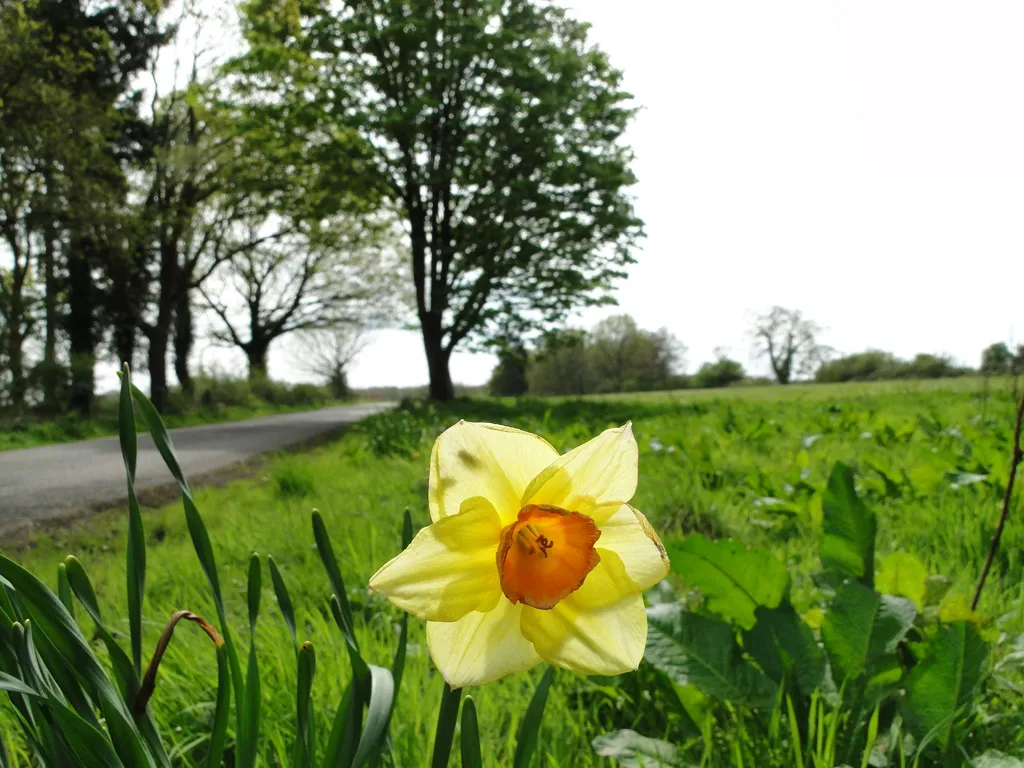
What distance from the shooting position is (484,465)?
1.83ft

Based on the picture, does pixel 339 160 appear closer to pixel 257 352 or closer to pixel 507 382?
pixel 257 352

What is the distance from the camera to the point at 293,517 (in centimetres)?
298

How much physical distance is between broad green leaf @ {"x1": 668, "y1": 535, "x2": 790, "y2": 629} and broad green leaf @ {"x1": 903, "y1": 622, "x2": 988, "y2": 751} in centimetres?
24

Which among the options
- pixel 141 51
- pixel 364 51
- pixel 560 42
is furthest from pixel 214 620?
pixel 141 51

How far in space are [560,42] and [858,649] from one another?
16.4 meters

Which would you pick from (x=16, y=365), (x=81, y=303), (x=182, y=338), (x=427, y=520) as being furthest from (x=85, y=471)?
(x=182, y=338)

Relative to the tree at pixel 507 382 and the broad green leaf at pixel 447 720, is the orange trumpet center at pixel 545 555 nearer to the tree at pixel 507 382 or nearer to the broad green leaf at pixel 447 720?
the broad green leaf at pixel 447 720

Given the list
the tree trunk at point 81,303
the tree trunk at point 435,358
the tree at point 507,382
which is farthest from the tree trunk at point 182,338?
the tree at point 507,382

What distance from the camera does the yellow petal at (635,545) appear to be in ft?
1.75

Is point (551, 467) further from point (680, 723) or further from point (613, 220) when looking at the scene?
point (613, 220)

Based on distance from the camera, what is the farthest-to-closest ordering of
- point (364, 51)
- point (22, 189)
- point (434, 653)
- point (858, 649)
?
1. point (364, 51)
2. point (22, 189)
3. point (858, 649)
4. point (434, 653)

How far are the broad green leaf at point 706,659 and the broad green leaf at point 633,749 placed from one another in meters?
0.13

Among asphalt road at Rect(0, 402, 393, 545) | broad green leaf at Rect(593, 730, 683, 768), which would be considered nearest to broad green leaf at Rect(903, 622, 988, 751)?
broad green leaf at Rect(593, 730, 683, 768)

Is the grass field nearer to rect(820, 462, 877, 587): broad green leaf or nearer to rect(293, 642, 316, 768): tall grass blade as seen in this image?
rect(820, 462, 877, 587): broad green leaf
